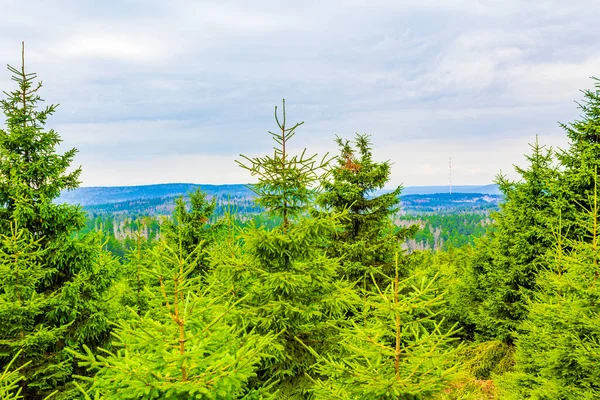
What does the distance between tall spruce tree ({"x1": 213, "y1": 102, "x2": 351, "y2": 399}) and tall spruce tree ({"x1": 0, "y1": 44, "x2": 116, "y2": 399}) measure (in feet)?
13.7

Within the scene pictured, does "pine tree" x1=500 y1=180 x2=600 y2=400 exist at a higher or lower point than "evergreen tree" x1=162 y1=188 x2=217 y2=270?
lower

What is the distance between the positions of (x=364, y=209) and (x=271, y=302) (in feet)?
26.9

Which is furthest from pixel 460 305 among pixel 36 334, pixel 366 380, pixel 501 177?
pixel 36 334

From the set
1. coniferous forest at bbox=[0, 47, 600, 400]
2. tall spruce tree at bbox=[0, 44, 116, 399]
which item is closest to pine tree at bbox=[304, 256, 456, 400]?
coniferous forest at bbox=[0, 47, 600, 400]

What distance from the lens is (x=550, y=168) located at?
14602mm

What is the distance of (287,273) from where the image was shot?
22.1ft

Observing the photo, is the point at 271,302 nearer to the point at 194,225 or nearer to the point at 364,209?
the point at 364,209

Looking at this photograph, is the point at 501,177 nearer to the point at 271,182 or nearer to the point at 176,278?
the point at 271,182

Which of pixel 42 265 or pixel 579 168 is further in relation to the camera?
pixel 579 168

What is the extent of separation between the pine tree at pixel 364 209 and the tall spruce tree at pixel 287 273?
5.62 metres

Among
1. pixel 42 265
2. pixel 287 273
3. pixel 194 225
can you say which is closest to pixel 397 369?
pixel 287 273

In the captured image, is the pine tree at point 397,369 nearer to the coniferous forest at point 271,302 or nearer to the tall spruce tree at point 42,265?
the coniferous forest at point 271,302

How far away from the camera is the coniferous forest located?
433 cm

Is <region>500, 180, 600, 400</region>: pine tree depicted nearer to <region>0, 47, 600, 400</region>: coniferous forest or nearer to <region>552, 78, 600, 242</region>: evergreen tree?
<region>0, 47, 600, 400</region>: coniferous forest
